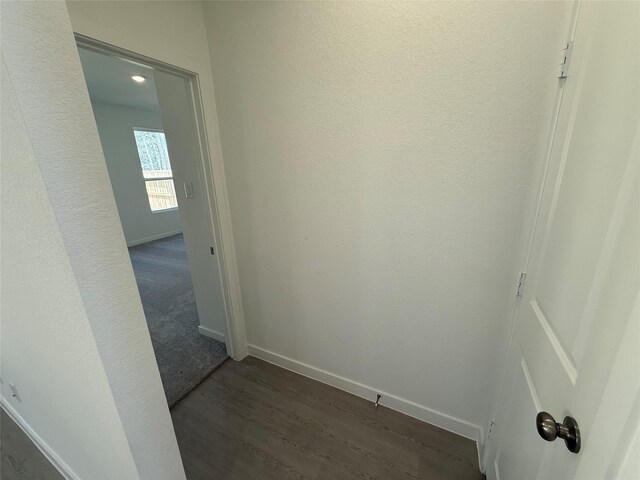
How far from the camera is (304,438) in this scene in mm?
1522

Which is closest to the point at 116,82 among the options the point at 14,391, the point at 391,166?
the point at 14,391

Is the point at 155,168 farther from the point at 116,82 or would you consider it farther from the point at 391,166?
the point at 391,166

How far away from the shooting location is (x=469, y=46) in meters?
1.04

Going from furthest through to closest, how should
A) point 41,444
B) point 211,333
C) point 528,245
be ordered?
point 211,333, point 41,444, point 528,245

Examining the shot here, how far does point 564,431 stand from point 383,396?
1.31 meters

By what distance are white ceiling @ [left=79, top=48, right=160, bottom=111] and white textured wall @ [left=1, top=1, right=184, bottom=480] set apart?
209cm

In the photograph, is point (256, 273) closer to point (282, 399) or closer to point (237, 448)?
point (282, 399)

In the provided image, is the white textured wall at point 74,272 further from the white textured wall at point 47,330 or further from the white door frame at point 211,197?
the white door frame at point 211,197

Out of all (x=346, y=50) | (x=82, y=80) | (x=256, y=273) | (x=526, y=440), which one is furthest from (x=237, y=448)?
(x=346, y=50)

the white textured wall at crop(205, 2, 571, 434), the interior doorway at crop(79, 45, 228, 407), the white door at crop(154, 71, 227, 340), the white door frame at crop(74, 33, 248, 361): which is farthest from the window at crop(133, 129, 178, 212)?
the white textured wall at crop(205, 2, 571, 434)

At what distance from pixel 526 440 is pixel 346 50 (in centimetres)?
167

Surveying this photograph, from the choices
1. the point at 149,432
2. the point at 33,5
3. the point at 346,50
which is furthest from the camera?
the point at 346,50

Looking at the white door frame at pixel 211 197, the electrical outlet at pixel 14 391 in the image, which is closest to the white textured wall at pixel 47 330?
the electrical outlet at pixel 14 391

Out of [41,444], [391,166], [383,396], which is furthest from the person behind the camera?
[383,396]
